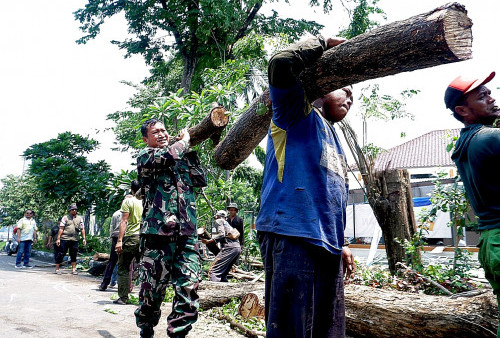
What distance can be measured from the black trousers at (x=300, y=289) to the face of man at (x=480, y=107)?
1.33 meters

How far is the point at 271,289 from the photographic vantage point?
6.96 ft

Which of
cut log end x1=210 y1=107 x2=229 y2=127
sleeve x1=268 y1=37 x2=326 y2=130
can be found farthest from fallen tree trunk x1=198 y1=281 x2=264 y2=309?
sleeve x1=268 y1=37 x2=326 y2=130

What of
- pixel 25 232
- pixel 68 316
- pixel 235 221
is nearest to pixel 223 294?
pixel 68 316

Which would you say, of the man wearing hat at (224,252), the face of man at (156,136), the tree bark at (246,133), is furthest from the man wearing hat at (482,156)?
the man wearing hat at (224,252)

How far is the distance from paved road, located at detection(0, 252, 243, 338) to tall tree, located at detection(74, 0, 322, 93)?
9320 mm

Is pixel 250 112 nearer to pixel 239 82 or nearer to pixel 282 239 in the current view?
pixel 282 239

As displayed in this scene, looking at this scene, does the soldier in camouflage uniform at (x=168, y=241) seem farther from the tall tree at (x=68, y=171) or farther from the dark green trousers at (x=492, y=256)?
the tall tree at (x=68, y=171)

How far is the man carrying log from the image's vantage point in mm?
2033

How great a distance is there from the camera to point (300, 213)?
209 centimetres

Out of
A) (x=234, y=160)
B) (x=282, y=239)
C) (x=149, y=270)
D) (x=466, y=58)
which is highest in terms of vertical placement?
(x=466, y=58)

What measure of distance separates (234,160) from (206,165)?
6.55 metres

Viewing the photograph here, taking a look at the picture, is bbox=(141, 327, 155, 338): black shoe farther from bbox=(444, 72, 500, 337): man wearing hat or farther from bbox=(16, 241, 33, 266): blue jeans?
bbox=(16, 241, 33, 266): blue jeans

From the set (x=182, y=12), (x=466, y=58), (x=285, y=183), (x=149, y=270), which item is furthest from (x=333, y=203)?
(x=182, y=12)

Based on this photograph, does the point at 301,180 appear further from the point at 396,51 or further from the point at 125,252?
the point at 125,252
